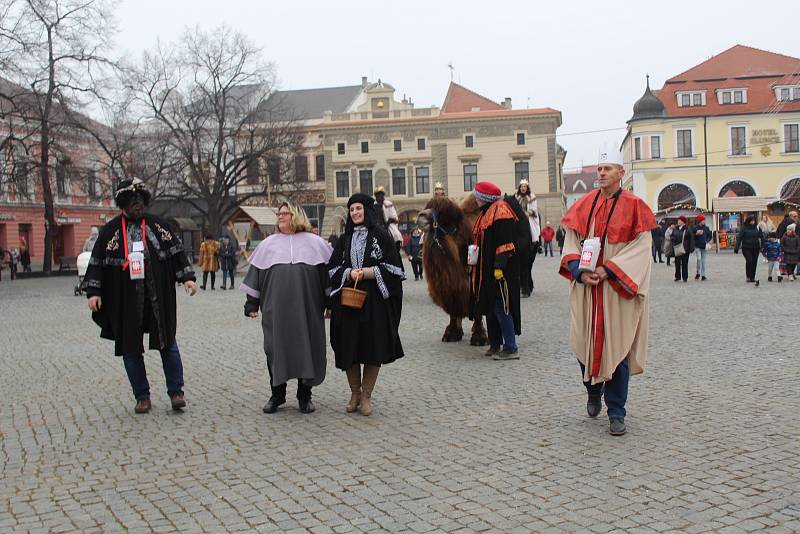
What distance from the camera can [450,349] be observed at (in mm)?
9336

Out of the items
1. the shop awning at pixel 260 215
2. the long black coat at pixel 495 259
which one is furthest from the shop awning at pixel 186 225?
the long black coat at pixel 495 259

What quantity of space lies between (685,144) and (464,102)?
2264 cm

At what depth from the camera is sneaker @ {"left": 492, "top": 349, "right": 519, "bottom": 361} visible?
27.6ft

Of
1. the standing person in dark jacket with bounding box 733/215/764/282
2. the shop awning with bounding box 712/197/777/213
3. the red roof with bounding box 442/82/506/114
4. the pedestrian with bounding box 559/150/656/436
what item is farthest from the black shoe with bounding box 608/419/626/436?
the red roof with bounding box 442/82/506/114

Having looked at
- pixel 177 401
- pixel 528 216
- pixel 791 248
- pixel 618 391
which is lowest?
pixel 177 401

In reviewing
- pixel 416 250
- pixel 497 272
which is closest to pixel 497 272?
pixel 497 272

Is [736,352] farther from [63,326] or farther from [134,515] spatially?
[63,326]

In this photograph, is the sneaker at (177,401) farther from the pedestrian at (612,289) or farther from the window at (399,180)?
the window at (399,180)

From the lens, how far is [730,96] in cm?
5809

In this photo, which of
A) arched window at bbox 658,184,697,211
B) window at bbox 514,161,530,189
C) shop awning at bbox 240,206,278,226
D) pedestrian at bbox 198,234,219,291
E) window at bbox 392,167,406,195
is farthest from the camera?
window at bbox 392,167,406,195

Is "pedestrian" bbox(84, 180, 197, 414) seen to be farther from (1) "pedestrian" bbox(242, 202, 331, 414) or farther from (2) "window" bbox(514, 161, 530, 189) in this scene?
(2) "window" bbox(514, 161, 530, 189)

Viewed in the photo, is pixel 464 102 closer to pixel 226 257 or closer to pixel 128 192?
pixel 226 257

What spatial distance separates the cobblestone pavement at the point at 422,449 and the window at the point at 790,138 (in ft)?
178

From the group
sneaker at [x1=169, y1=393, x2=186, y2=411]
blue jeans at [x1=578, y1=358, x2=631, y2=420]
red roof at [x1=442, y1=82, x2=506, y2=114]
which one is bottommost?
sneaker at [x1=169, y1=393, x2=186, y2=411]
